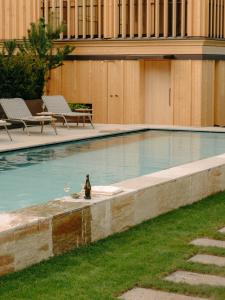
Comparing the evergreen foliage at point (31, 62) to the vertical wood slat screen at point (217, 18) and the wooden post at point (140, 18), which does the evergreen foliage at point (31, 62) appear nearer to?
the wooden post at point (140, 18)

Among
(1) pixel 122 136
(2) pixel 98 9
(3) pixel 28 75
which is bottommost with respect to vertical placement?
(1) pixel 122 136

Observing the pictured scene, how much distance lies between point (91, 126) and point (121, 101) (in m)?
2.10

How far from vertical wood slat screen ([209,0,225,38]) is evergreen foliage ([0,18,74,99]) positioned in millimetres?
4207

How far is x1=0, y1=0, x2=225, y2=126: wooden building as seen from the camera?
2212 cm

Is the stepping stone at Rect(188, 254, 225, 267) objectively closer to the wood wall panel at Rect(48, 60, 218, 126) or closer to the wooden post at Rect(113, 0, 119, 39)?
the wood wall panel at Rect(48, 60, 218, 126)

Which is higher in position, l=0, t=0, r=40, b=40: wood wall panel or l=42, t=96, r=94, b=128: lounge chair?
l=0, t=0, r=40, b=40: wood wall panel

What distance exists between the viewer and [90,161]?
46.8ft

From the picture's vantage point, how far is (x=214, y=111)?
23.1 meters

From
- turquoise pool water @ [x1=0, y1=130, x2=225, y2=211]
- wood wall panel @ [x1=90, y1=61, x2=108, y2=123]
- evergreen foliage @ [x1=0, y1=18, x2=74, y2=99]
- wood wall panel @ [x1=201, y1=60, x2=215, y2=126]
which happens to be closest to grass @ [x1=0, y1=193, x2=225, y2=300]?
turquoise pool water @ [x1=0, y1=130, x2=225, y2=211]

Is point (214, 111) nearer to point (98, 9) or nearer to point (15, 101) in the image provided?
point (98, 9)

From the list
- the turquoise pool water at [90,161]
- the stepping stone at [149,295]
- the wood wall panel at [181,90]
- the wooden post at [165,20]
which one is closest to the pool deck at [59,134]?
the turquoise pool water at [90,161]

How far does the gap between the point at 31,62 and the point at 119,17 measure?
3.63 meters

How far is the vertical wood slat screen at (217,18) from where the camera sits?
73.6ft

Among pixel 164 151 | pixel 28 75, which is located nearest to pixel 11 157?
pixel 164 151
